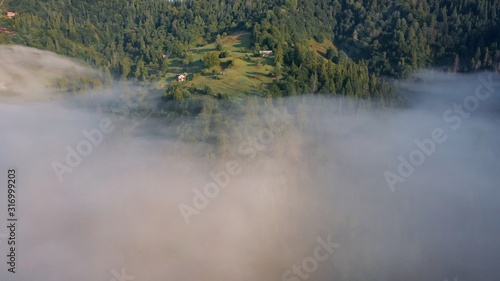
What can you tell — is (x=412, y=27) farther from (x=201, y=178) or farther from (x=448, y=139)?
(x=201, y=178)

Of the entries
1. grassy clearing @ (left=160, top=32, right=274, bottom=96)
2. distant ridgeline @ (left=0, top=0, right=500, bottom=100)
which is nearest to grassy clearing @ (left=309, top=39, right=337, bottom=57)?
distant ridgeline @ (left=0, top=0, right=500, bottom=100)

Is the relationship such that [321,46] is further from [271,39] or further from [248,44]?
[248,44]

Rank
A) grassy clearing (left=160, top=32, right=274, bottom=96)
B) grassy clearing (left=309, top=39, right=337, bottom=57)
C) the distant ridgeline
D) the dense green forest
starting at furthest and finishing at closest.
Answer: grassy clearing (left=309, top=39, right=337, bottom=57) < the distant ridgeline < the dense green forest < grassy clearing (left=160, top=32, right=274, bottom=96)

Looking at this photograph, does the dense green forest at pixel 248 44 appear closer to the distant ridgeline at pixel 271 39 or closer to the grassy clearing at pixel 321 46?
the distant ridgeline at pixel 271 39

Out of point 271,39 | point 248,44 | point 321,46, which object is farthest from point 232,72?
point 321,46

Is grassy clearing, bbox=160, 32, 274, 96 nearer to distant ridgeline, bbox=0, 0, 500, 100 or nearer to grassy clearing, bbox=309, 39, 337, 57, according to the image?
distant ridgeline, bbox=0, 0, 500, 100

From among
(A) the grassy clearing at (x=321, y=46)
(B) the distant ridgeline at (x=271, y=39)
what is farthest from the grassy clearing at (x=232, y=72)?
(A) the grassy clearing at (x=321, y=46)

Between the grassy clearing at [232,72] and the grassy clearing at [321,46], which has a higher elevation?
the grassy clearing at [232,72]

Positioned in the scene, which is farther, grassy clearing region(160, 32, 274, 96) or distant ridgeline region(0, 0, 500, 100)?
distant ridgeline region(0, 0, 500, 100)

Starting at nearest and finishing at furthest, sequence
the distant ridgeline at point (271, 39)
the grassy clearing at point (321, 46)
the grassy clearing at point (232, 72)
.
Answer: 1. the grassy clearing at point (232, 72)
2. the distant ridgeline at point (271, 39)
3. the grassy clearing at point (321, 46)
